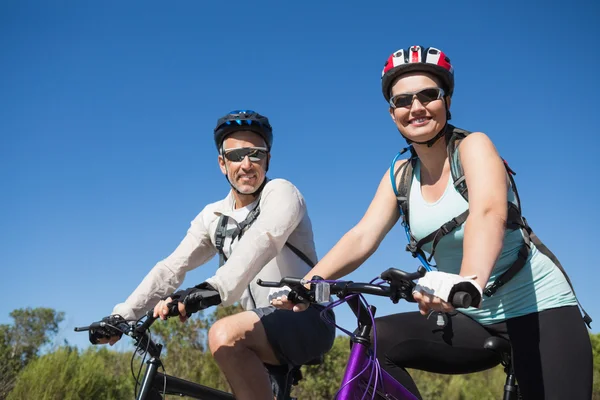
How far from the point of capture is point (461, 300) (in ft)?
7.09

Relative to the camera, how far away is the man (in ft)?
11.9

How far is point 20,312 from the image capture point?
50.2 feet

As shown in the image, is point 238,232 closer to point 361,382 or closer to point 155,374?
point 155,374

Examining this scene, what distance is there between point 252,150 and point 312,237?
2.46 ft

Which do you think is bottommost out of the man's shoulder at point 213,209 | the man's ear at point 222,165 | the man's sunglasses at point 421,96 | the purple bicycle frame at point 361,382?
the purple bicycle frame at point 361,382

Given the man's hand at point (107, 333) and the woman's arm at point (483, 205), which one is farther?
the man's hand at point (107, 333)

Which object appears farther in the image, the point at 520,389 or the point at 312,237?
the point at 312,237

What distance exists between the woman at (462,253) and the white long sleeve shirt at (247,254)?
0.52 meters

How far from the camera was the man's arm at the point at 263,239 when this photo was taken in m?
3.53

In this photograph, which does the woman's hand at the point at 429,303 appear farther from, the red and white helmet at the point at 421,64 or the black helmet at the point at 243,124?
the black helmet at the point at 243,124

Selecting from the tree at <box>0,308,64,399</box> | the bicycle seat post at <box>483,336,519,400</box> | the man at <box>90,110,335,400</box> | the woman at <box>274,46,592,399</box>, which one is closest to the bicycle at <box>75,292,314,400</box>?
the man at <box>90,110,335,400</box>

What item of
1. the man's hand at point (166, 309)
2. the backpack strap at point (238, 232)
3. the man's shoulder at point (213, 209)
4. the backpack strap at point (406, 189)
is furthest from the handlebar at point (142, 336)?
the backpack strap at point (406, 189)

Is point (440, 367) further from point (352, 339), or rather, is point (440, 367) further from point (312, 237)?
point (312, 237)

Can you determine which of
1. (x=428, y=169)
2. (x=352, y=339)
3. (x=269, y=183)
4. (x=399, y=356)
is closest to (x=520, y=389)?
→ (x=399, y=356)
